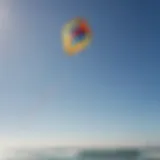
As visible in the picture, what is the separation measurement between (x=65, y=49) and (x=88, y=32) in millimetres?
223

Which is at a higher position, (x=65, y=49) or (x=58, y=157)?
(x=65, y=49)

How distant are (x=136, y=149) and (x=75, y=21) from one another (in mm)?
1083

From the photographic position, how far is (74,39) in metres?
2.81

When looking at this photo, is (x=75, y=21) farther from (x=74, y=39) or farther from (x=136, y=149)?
(x=136, y=149)

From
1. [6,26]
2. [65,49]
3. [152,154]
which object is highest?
[6,26]

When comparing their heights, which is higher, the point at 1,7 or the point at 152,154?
the point at 1,7

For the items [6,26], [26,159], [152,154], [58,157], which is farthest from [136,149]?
[6,26]

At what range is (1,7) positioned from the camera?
277 centimetres

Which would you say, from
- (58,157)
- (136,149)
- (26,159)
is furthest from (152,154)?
(26,159)

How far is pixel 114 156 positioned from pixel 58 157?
426mm

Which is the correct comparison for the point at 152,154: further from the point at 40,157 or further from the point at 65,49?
the point at 65,49

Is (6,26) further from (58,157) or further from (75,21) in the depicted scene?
(58,157)

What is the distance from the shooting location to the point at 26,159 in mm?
2709

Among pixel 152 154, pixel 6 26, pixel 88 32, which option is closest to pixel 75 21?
pixel 88 32
